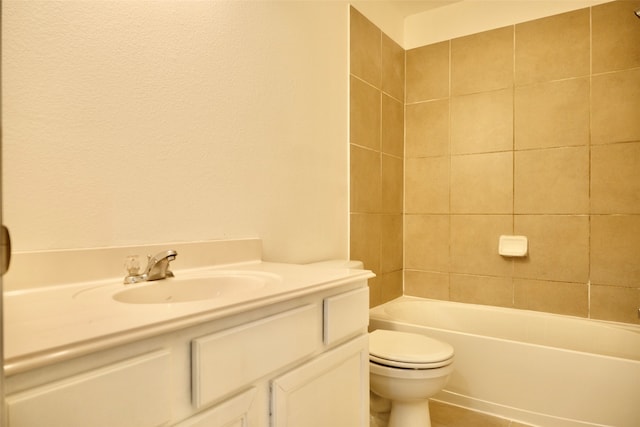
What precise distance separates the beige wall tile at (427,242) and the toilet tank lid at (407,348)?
95cm

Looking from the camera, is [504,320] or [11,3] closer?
[11,3]

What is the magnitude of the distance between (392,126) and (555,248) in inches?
49.5

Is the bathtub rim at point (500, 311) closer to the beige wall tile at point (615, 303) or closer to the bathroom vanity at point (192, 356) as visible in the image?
the beige wall tile at point (615, 303)

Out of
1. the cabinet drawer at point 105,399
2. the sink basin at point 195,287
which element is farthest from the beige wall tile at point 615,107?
the cabinet drawer at point 105,399

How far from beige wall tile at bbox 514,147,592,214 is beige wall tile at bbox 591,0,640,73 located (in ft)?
1.60

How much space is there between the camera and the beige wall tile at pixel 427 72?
268cm

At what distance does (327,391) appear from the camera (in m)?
1.09

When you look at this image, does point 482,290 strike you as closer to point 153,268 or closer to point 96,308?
point 153,268

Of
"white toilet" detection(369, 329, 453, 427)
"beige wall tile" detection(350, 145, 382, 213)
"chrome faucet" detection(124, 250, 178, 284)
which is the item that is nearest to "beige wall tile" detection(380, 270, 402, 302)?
"beige wall tile" detection(350, 145, 382, 213)

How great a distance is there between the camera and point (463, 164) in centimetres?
261

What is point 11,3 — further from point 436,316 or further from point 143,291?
point 436,316

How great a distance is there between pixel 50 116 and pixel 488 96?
240 centimetres

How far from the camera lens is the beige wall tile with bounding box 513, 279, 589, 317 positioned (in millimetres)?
2248

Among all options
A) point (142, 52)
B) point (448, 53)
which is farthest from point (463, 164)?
point (142, 52)
